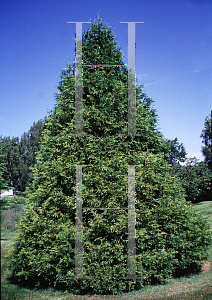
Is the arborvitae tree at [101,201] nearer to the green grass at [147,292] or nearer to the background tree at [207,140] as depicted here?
the green grass at [147,292]

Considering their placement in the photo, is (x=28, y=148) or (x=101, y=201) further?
(x=28, y=148)

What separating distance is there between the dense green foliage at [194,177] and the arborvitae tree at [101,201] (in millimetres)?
17489

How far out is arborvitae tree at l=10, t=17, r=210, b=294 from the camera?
5.73 m

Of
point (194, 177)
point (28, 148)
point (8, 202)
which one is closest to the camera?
point (8, 202)

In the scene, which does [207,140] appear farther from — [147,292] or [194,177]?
[147,292]

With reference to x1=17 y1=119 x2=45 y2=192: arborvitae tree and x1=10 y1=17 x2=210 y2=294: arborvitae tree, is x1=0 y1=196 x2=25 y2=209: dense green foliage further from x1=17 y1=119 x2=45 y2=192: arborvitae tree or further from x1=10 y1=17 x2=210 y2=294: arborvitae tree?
x1=17 y1=119 x2=45 y2=192: arborvitae tree

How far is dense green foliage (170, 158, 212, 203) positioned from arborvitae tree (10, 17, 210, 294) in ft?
57.4

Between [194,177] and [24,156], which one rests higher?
[24,156]

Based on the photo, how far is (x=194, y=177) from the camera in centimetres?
2417

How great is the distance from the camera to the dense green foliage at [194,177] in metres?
23.8

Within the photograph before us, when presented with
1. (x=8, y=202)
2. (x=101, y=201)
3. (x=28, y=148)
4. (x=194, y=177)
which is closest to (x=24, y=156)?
(x=28, y=148)

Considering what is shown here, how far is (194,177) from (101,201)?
67.7 feet

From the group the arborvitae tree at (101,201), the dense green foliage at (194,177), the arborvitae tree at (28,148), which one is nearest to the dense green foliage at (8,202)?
the arborvitae tree at (101,201)

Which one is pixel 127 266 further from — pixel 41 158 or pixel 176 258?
pixel 41 158
